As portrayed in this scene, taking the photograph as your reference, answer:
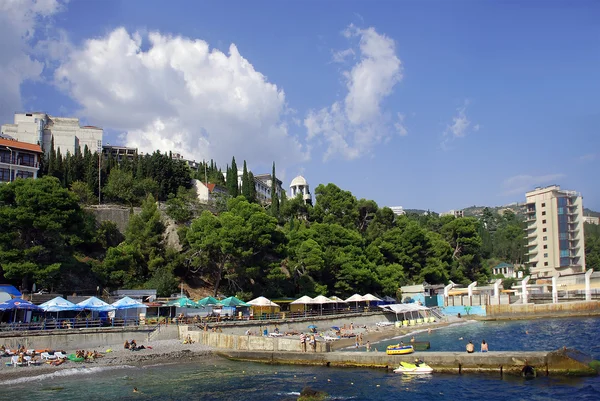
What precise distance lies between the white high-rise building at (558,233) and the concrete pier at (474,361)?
81657 mm

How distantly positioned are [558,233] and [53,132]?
97386mm

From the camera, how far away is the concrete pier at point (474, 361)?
85.9ft

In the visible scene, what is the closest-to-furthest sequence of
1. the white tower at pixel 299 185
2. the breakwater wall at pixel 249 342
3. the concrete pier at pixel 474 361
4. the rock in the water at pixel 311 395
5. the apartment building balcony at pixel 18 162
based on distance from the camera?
the rock in the water at pixel 311 395 < the concrete pier at pixel 474 361 < the breakwater wall at pixel 249 342 < the apartment building balcony at pixel 18 162 < the white tower at pixel 299 185

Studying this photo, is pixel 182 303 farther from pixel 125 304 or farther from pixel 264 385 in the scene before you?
pixel 264 385

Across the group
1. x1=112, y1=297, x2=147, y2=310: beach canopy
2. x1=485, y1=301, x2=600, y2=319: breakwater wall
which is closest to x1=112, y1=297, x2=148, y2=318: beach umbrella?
x1=112, y1=297, x2=147, y2=310: beach canopy

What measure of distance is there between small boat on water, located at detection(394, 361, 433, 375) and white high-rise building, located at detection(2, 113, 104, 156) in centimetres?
7554

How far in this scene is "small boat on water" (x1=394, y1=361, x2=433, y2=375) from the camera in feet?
92.4

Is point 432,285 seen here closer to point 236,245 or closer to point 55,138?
point 236,245

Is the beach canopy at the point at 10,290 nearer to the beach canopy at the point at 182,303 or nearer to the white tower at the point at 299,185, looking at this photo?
the beach canopy at the point at 182,303

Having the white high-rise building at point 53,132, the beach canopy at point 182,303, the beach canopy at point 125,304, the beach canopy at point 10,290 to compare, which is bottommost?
the beach canopy at point 182,303

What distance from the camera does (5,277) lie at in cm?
4203

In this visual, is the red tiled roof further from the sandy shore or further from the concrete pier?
the concrete pier

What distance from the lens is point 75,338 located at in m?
34.7

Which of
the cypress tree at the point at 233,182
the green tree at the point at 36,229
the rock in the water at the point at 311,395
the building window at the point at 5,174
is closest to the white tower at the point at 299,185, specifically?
the cypress tree at the point at 233,182
